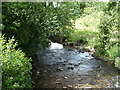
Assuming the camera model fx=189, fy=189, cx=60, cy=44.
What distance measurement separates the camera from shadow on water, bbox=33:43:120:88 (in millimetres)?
7703

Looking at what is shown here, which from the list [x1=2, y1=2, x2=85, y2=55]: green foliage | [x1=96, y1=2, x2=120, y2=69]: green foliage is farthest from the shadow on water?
[x1=2, y1=2, x2=85, y2=55]: green foliage

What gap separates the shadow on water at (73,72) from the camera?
303 inches

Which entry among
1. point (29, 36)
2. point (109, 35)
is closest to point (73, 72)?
point (29, 36)

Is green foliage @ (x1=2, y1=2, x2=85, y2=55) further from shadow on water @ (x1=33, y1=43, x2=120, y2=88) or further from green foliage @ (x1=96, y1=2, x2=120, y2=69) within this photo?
green foliage @ (x1=96, y1=2, x2=120, y2=69)

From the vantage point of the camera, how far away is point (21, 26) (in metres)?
7.79

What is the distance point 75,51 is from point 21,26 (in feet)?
23.2

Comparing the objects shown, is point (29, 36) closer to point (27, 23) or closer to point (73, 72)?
point (27, 23)

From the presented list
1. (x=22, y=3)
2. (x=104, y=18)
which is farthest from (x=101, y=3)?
(x=22, y=3)

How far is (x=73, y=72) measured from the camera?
9.36m

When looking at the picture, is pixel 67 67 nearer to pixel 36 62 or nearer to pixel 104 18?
pixel 36 62

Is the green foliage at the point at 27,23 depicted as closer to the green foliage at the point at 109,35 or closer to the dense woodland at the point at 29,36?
the dense woodland at the point at 29,36

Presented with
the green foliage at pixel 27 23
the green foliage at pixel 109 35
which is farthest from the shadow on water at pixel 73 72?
the green foliage at pixel 27 23

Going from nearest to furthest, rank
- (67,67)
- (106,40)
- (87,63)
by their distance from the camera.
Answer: (67,67)
(87,63)
(106,40)

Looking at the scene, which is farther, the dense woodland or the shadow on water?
the shadow on water
